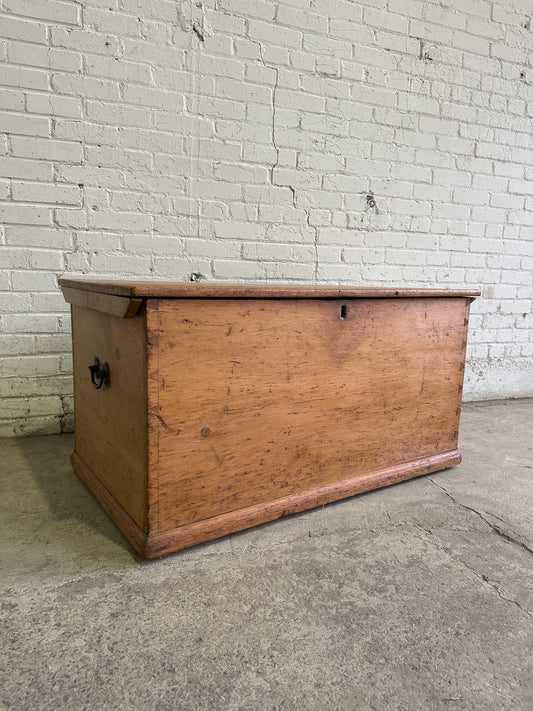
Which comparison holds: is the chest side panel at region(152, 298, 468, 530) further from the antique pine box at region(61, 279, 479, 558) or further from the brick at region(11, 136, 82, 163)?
the brick at region(11, 136, 82, 163)

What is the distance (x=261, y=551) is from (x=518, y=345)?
8.21 ft

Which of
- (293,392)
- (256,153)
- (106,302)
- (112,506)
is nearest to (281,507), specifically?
(293,392)

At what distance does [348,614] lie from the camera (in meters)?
1.06

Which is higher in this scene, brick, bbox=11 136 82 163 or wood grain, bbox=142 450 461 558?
brick, bbox=11 136 82 163

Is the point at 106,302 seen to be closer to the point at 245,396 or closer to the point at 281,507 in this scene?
the point at 245,396

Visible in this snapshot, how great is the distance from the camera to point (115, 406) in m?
1.39

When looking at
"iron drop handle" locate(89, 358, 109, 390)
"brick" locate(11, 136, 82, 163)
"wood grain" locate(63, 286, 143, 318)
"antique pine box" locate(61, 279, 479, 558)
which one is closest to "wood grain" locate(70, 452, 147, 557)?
"antique pine box" locate(61, 279, 479, 558)

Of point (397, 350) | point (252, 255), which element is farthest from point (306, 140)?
point (397, 350)

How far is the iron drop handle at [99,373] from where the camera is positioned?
1429 mm

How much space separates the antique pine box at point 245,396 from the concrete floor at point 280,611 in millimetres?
108

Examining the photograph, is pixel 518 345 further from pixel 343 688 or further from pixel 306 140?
pixel 343 688

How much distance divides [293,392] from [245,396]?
17 cm

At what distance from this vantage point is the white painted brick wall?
6.58ft

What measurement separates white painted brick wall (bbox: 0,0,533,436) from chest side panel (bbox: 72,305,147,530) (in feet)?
1.87
